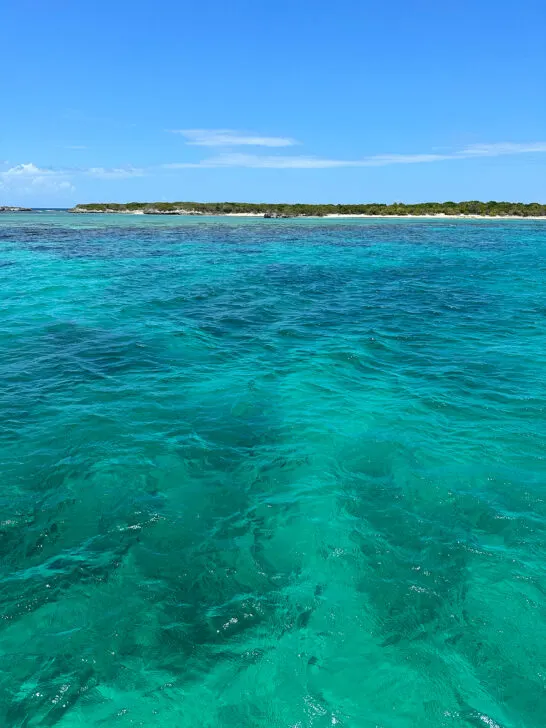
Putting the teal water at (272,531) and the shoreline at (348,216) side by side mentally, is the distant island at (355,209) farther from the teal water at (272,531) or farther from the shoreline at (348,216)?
the teal water at (272,531)

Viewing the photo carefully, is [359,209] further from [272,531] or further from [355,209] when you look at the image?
[272,531]

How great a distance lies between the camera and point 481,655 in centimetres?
534

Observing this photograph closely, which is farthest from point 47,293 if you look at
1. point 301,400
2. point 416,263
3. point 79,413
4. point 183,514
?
point 416,263

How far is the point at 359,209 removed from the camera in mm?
142375

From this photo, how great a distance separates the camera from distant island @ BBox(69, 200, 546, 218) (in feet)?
430

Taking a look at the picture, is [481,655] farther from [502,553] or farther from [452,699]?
[502,553]

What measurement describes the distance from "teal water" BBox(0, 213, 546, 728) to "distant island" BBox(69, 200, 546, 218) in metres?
125

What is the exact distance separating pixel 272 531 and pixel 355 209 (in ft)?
481

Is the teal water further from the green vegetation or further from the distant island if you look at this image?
the green vegetation

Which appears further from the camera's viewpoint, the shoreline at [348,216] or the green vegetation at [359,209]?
the green vegetation at [359,209]

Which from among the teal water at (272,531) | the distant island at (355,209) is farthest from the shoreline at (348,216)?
the teal water at (272,531)

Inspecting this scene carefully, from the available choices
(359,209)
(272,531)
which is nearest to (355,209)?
(359,209)

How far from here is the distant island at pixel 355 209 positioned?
131000mm

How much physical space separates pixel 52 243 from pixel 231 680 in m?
54.4
